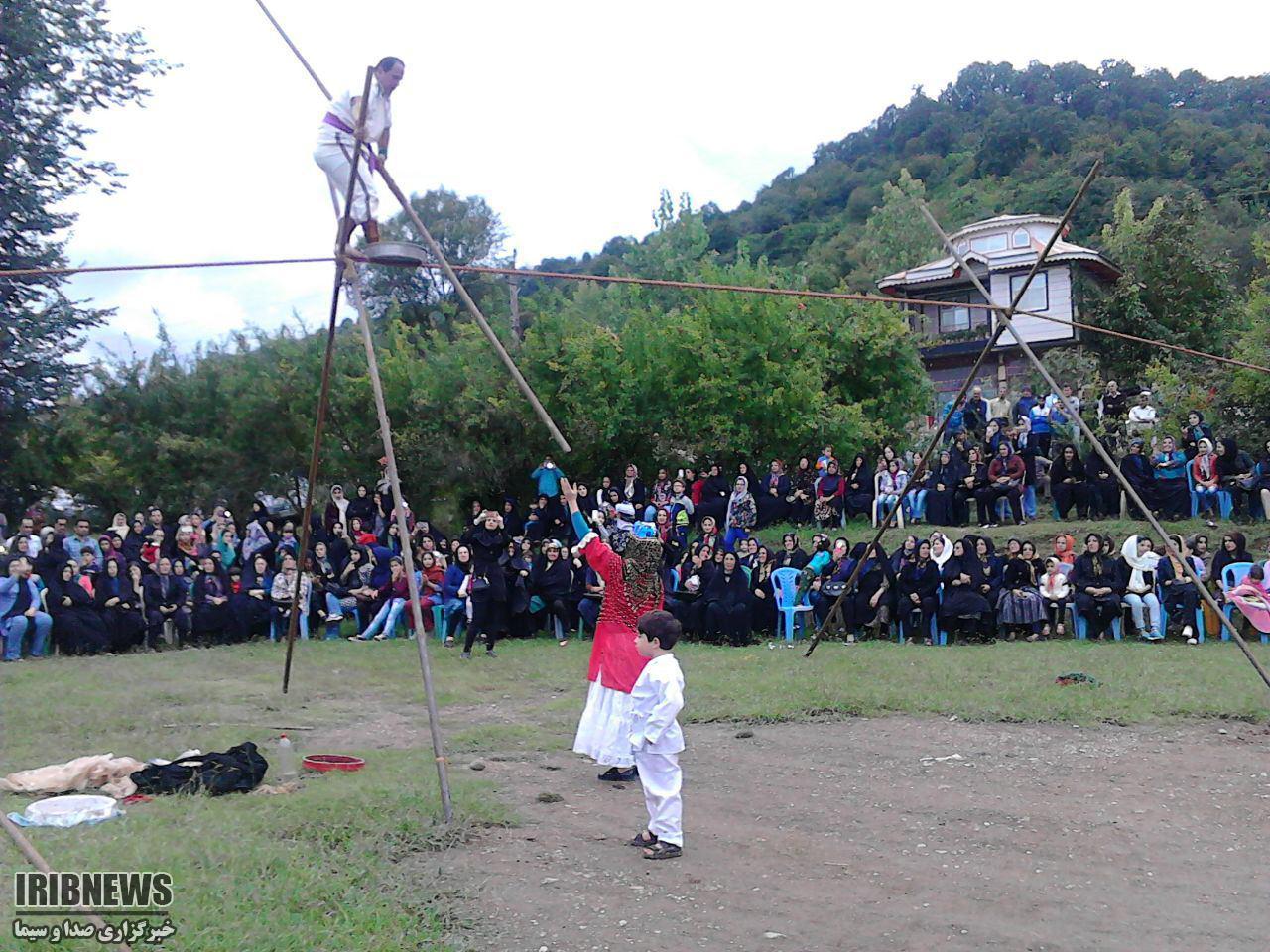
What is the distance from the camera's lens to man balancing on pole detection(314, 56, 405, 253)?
21.6 ft

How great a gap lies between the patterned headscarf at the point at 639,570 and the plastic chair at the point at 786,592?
6.71 metres

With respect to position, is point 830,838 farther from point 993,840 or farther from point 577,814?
point 577,814

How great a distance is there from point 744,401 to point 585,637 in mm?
6351

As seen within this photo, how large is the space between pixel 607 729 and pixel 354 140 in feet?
12.3

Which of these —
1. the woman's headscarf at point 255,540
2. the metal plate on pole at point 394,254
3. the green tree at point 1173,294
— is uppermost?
the green tree at point 1173,294

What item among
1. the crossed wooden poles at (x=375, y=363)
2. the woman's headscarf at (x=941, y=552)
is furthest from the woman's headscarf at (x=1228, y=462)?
the crossed wooden poles at (x=375, y=363)

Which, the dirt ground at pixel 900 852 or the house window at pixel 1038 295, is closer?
the dirt ground at pixel 900 852

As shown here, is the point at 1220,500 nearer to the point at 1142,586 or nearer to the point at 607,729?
the point at 1142,586

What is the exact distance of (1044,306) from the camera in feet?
109

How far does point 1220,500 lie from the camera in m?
15.5

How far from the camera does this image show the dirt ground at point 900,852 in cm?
476

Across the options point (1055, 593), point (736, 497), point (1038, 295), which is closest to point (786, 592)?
point (736, 497)

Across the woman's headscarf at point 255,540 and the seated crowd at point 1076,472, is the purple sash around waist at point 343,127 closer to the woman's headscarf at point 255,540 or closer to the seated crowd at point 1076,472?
the seated crowd at point 1076,472

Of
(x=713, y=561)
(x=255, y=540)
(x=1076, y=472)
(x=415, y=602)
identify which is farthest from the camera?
(x=1076, y=472)
